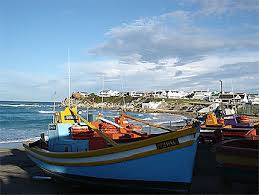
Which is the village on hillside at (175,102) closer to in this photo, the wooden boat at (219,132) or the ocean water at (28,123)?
the ocean water at (28,123)

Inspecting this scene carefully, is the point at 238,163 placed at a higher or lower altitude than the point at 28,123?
higher

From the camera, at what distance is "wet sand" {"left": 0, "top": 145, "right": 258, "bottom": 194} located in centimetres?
843

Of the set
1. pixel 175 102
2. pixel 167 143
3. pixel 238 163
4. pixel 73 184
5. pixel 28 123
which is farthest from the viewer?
pixel 175 102

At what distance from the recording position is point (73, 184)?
8977 mm

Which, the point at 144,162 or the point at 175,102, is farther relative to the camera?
the point at 175,102

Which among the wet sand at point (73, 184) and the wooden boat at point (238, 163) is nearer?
the wooden boat at point (238, 163)

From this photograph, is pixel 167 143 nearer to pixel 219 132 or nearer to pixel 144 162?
pixel 144 162

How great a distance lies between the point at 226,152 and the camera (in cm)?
770

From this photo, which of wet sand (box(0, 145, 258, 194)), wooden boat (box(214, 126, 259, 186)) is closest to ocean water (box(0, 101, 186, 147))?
wet sand (box(0, 145, 258, 194))

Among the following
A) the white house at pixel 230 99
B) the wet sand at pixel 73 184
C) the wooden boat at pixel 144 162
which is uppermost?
the white house at pixel 230 99

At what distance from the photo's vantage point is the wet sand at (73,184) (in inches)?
332

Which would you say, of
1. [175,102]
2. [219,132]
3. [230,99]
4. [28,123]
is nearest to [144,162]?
[219,132]

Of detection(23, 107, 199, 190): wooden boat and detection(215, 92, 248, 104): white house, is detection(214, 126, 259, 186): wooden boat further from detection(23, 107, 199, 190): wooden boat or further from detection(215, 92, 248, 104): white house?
detection(215, 92, 248, 104): white house

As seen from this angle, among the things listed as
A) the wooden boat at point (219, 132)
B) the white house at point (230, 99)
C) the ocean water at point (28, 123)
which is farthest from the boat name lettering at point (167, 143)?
the white house at point (230, 99)
